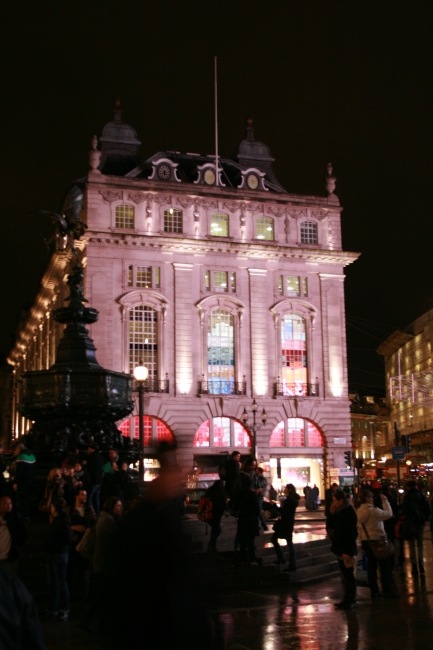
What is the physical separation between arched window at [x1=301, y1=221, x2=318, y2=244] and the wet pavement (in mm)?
48149

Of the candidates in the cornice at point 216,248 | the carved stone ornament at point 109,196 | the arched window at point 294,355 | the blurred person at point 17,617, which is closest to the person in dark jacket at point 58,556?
the blurred person at point 17,617

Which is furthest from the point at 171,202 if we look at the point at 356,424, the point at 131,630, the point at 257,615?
the point at 356,424

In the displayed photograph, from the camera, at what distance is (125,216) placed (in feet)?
192

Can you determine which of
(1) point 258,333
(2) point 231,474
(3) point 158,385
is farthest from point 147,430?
(2) point 231,474

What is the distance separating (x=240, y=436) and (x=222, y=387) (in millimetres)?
3759

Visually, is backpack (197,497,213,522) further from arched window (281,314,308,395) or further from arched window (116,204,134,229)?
arched window (281,314,308,395)

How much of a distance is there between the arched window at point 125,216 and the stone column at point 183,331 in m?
4.37

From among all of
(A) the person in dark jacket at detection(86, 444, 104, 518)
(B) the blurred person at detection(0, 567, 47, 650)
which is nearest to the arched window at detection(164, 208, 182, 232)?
(A) the person in dark jacket at detection(86, 444, 104, 518)

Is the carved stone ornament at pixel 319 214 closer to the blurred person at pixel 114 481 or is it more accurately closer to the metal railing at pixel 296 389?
the metal railing at pixel 296 389

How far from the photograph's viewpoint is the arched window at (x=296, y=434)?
6022 centimetres

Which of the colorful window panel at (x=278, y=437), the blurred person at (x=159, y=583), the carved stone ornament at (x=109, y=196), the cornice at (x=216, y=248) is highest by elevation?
the carved stone ornament at (x=109, y=196)

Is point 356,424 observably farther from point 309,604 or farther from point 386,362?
point 309,604

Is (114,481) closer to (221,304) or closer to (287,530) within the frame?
(287,530)

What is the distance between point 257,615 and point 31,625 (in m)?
10.1
